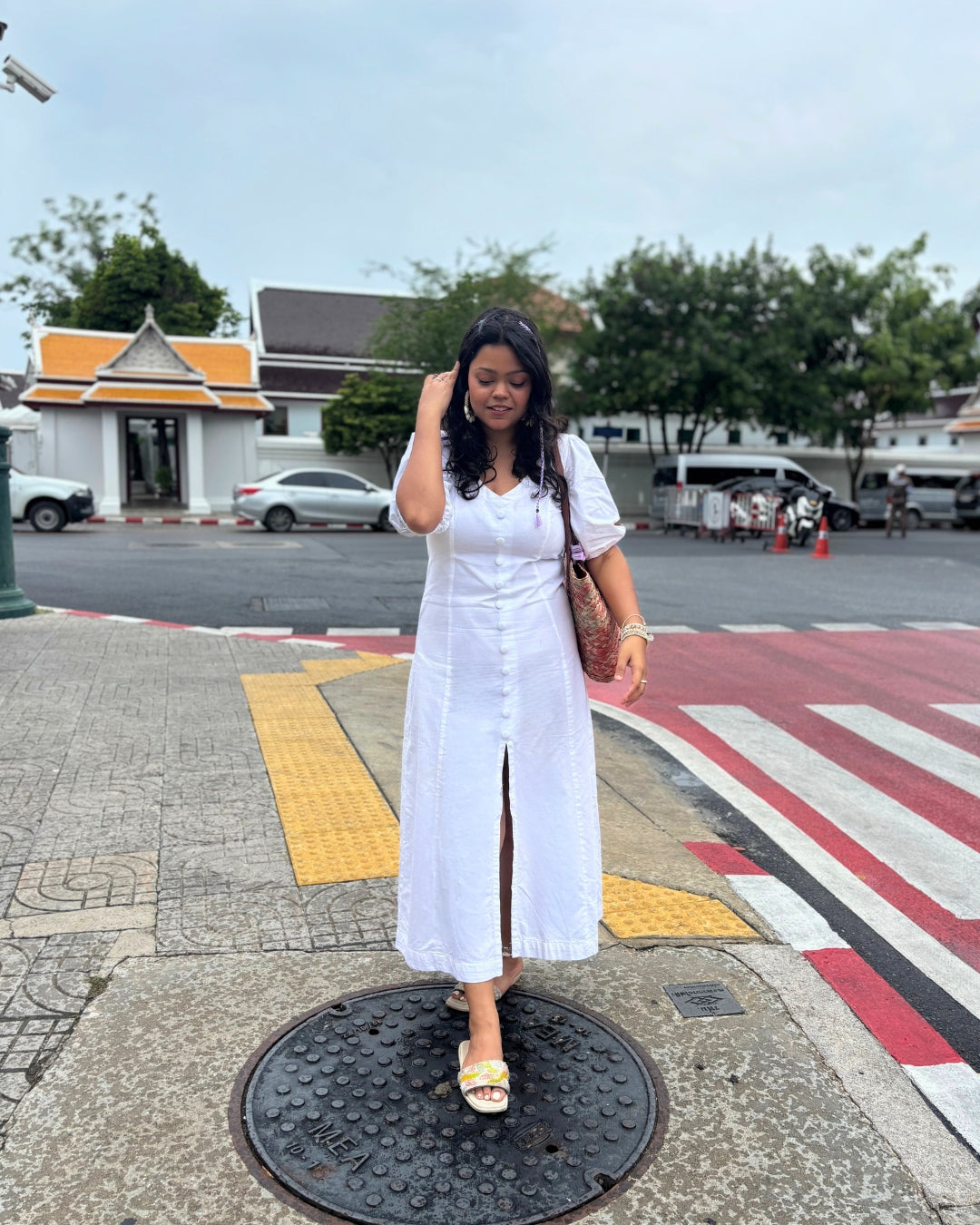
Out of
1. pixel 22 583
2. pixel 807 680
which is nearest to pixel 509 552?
pixel 807 680

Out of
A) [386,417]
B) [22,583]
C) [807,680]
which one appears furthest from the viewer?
[386,417]

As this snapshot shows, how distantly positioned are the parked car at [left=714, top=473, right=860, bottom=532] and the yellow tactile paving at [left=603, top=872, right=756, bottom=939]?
76.6 feet

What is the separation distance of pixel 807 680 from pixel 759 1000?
5082 millimetres

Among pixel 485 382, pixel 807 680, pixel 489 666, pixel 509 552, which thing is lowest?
pixel 807 680

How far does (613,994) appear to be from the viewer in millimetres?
2943

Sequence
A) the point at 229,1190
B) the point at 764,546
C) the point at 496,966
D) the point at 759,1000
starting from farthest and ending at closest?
the point at 764,546
the point at 759,1000
the point at 496,966
the point at 229,1190

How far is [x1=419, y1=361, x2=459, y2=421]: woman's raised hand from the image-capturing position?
2512 millimetres

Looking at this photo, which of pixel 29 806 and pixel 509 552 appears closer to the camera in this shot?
pixel 509 552

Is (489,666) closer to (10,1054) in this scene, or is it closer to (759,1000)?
(759,1000)

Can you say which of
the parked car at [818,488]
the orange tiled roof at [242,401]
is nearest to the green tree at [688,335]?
the parked car at [818,488]

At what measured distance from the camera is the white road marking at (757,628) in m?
9.80

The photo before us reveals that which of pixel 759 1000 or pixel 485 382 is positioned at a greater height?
pixel 485 382

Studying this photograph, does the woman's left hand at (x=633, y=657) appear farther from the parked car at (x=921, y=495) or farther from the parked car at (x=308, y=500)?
the parked car at (x=921, y=495)

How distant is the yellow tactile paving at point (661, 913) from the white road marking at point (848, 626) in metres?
6.76
